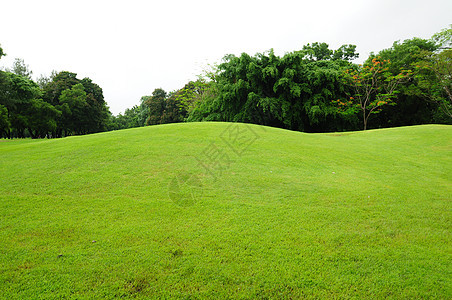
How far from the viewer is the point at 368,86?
2361 cm

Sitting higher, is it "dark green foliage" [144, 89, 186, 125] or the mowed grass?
"dark green foliage" [144, 89, 186, 125]

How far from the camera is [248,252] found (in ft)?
8.66

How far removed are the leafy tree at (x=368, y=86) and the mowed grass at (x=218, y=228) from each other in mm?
18257


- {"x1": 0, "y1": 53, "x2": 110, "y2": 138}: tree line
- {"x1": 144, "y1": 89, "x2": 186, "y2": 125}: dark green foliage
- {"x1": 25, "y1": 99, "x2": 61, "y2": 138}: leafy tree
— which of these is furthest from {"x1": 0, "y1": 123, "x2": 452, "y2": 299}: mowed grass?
{"x1": 144, "y1": 89, "x2": 186, "y2": 125}: dark green foliage

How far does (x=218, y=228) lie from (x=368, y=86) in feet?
87.1

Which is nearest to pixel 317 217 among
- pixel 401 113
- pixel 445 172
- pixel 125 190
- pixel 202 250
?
pixel 202 250

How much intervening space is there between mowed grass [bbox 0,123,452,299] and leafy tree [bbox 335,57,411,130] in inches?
719

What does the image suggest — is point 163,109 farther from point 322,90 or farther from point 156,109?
point 322,90

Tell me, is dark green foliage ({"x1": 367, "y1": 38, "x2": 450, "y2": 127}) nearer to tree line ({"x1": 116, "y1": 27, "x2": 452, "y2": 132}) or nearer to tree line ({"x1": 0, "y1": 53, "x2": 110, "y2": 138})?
tree line ({"x1": 116, "y1": 27, "x2": 452, "y2": 132})

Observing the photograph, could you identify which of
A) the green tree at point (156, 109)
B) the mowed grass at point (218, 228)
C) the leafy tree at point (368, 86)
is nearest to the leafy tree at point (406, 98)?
the leafy tree at point (368, 86)

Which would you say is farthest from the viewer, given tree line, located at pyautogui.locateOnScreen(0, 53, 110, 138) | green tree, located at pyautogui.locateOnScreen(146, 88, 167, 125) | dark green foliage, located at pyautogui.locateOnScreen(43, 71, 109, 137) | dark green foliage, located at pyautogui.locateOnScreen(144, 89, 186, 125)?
green tree, located at pyautogui.locateOnScreen(146, 88, 167, 125)

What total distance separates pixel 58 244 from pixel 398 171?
7.95 metres

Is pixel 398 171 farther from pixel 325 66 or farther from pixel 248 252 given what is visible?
pixel 325 66

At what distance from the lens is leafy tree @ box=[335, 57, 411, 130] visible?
73.0 feet
